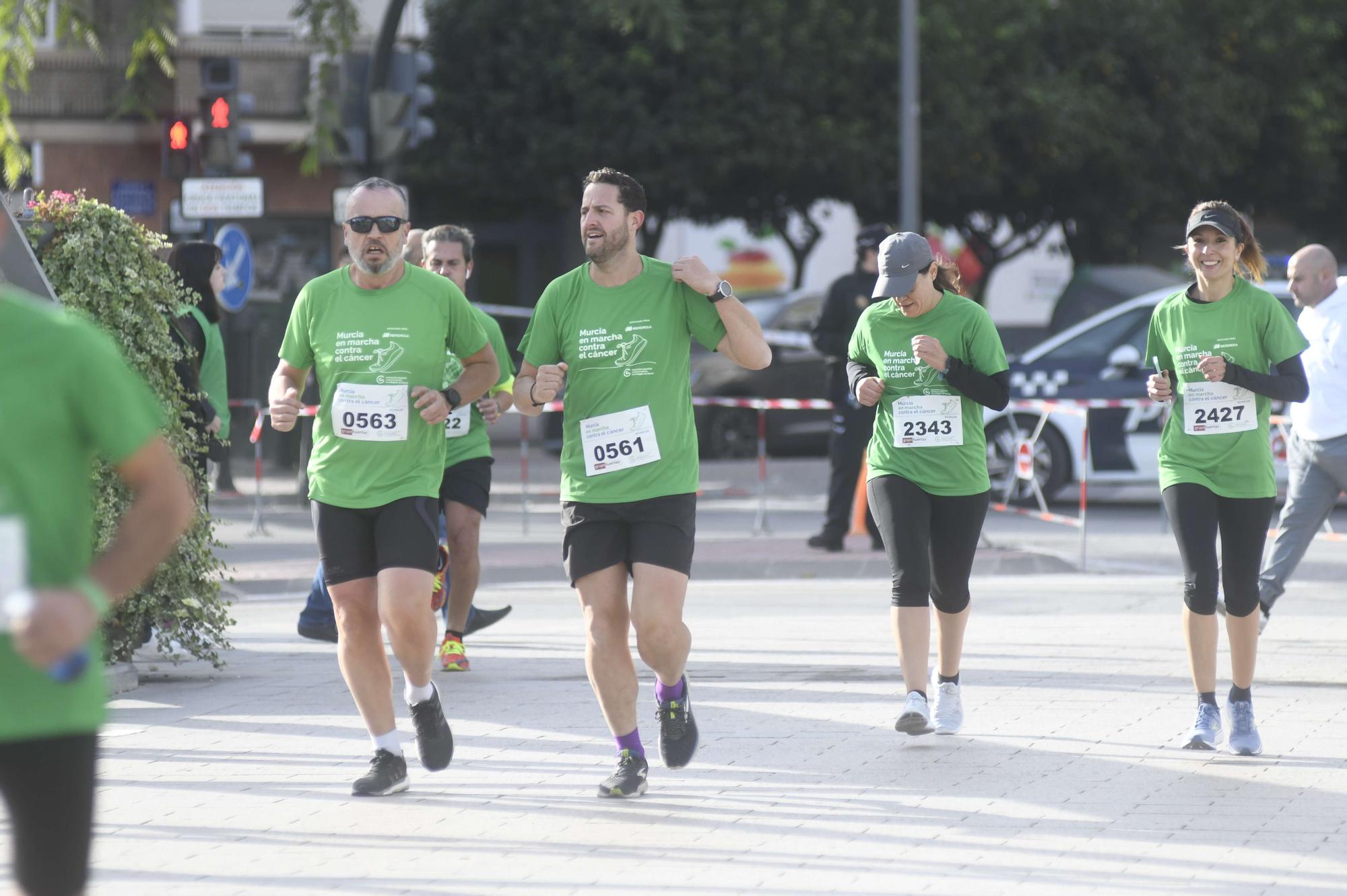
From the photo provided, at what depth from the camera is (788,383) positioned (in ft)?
72.0

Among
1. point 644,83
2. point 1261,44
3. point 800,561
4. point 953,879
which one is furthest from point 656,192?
point 953,879

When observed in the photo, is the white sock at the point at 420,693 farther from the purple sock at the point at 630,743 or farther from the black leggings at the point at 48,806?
the black leggings at the point at 48,806

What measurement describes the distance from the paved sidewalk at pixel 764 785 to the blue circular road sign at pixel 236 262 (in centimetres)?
702

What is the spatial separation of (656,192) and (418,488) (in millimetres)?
20145

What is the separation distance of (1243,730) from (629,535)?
227cm

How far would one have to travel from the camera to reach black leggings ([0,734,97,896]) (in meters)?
3.20

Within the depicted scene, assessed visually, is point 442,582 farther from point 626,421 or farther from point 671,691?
point 626,421

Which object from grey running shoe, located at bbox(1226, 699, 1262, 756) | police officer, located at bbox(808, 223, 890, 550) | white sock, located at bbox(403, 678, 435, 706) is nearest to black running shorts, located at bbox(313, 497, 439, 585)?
white sock, located at bbox(403, 678, 435, 706)

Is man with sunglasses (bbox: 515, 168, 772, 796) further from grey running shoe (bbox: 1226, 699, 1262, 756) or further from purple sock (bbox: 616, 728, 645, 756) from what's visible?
grey running shoe (bbox: 1226, 699, 1262, 756)

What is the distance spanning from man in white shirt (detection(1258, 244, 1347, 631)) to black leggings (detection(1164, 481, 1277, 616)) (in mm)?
2032

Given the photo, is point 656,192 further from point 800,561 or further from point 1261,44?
point 800,561

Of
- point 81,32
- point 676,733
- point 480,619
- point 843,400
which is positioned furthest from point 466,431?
point 843,400

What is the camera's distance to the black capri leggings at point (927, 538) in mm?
7016

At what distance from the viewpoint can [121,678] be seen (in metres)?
8.35
